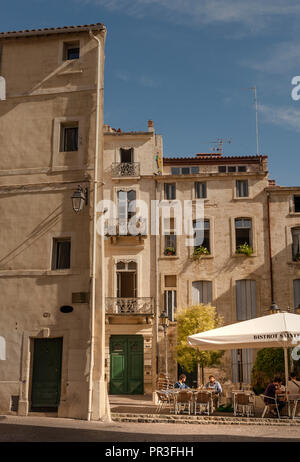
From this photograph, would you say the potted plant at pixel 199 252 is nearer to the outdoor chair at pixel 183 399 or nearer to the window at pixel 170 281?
the window at pixel 170 281

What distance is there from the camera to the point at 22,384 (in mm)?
13773

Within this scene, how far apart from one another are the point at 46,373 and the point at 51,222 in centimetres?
388

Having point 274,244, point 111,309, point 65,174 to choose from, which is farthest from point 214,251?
point 65,174

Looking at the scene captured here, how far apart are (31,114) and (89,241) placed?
13.5ft

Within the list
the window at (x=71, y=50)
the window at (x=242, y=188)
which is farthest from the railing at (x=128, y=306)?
the window at (x=71, y=50)

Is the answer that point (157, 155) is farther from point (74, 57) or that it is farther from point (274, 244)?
point (74, 57)

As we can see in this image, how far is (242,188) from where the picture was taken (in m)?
28.1

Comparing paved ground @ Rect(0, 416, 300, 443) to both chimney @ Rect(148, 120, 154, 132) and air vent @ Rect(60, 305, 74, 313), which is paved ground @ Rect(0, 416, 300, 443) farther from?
chimney @ Rect(148, 120, 154, 132)

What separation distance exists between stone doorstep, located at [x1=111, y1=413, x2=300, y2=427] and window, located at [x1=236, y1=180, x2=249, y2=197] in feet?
53.4

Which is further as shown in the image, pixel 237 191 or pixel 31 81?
pixel 237 191

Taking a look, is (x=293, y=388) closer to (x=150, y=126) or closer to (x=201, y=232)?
(x=201, y=232)

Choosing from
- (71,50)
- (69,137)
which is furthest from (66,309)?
(71,50)

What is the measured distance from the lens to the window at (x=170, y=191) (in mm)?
28328

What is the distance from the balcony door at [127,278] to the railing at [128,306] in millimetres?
821
